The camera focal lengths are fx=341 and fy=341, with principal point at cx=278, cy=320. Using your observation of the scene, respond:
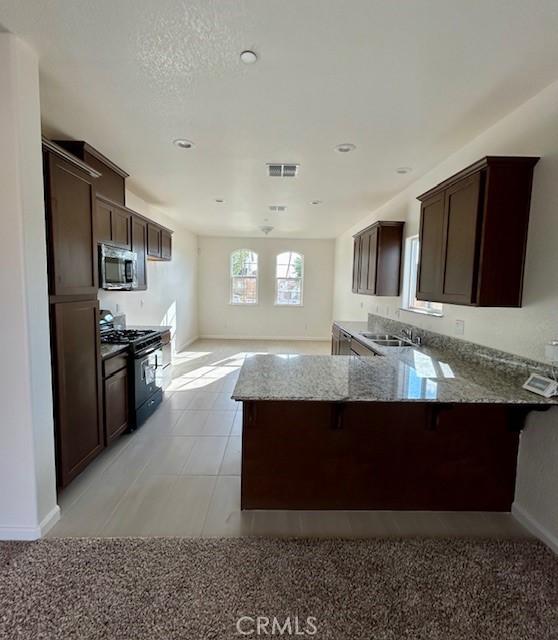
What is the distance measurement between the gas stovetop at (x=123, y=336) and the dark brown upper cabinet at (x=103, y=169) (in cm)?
140

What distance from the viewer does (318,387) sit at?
1970mm

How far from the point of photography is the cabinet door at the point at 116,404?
2881 mm

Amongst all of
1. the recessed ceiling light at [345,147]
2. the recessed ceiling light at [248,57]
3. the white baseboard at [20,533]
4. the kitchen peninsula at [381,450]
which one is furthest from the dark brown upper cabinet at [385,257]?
the white baseboard at [20,533]

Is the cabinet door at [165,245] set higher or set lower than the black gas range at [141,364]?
higher

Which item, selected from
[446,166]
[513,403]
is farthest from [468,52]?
[513,403]

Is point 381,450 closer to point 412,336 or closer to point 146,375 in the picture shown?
point 412,336

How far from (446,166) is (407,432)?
2506 millimetres

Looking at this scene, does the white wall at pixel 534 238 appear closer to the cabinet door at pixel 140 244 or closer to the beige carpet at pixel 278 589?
the beige carpet at pixel 278 589

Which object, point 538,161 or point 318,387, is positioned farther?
point 538,161

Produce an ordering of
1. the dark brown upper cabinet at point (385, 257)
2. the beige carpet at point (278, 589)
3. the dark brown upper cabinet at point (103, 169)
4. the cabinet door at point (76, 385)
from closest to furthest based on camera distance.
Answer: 1. the beige carpet at point (278, 589)
2. the cabinet door at point (76, 385)
3. the dark brown upper cabinet at point (103, 169)
4. the dark brown upper cabinet at point (385, 257)

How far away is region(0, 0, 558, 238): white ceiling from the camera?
1546mm

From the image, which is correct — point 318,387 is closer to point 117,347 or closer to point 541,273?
point 541,273

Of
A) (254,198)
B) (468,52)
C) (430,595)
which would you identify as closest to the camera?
(430,595)

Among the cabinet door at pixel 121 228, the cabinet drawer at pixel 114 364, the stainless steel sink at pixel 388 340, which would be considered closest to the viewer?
the cabinet drawer at pixel 114 364
